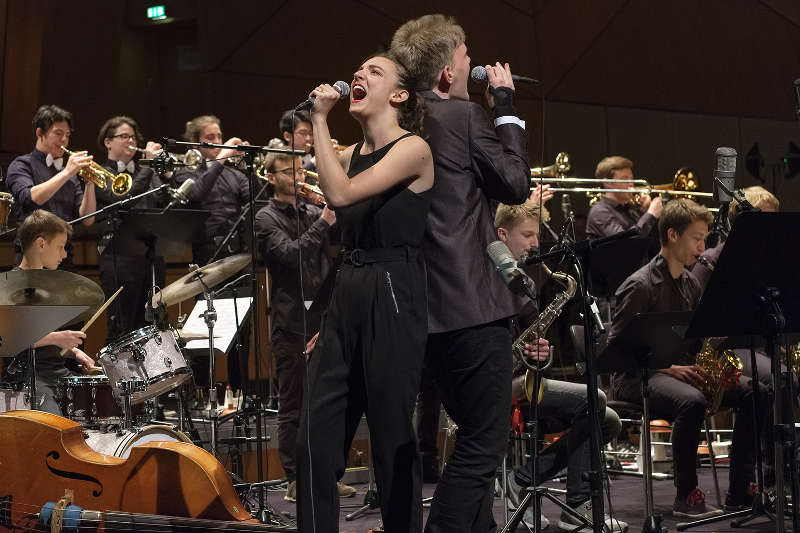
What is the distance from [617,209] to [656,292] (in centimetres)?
271

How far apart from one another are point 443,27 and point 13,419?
2.01 m

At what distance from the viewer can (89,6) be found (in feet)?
30.0

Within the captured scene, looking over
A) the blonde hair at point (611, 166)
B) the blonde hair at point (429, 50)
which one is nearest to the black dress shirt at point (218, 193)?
the blonde hair at point (611, 166)

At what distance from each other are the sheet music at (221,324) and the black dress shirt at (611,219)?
2885 mm

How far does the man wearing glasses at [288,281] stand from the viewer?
5.37 meters

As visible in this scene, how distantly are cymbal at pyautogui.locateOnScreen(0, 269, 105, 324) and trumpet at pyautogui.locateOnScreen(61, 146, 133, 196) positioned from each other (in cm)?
231

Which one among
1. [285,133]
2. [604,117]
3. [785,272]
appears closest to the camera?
[785,272]

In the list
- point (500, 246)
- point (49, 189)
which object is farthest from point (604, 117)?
point (500, 246)

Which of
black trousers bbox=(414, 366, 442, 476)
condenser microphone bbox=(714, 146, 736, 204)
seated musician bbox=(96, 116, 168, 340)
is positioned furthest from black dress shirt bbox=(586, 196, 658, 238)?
condenser microphone bbox=(714, 146, 736, 204)

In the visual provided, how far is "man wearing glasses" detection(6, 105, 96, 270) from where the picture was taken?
632cm

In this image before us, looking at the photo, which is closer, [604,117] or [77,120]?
[77,120]

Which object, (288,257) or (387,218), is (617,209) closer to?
(288,257)

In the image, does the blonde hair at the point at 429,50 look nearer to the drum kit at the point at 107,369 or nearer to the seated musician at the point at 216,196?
the drum kit at the point at 107,369

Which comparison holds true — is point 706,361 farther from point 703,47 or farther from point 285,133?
point 703,47
